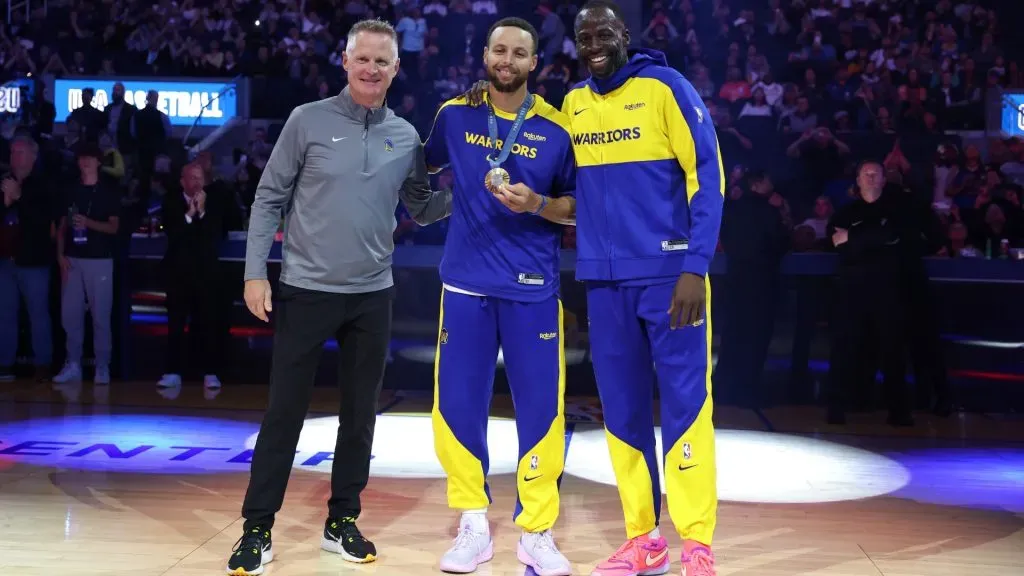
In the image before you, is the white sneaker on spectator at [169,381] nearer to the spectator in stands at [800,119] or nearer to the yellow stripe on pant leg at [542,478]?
the yellow stripe on pant leg at [542,478]

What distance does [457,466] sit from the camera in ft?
12.7

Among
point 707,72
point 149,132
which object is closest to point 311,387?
point 149,132

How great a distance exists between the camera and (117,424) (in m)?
6.41

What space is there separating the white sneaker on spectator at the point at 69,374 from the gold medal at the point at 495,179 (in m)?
5.51

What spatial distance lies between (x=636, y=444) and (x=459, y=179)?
1.14 metres

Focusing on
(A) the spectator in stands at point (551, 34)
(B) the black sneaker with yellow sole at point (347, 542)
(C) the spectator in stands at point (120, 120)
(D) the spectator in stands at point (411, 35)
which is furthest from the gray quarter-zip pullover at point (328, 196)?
(D) the spectator in stands at point (411, 35)

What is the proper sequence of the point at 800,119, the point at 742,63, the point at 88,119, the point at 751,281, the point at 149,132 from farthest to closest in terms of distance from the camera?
1. the point at 742,63
2. the point at 88,119
3. the point at 149,132
4. the point at 800,119
5. the point at 751,281

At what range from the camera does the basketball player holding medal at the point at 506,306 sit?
376cm

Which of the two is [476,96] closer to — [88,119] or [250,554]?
[250,554]

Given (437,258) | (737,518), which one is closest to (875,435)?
(737,518)

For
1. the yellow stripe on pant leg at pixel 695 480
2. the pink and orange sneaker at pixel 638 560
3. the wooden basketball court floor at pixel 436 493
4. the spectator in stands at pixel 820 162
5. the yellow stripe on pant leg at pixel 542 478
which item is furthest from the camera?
the spectator in stands at pixel 820 162

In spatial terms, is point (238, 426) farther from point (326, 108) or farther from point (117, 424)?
point (326, 108)

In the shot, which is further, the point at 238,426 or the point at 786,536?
the point at 238,426

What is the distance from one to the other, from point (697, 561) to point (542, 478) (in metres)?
0.62
